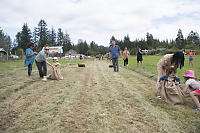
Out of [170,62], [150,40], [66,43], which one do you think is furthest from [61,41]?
[170,62]

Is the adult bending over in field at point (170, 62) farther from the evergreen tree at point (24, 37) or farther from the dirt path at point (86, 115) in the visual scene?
the evergreen tree at point (24, 37)

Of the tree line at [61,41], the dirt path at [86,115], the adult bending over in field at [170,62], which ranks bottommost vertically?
the dirt path at [86,115]

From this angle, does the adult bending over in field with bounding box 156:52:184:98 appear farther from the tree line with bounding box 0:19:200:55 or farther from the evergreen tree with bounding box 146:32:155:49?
the evergreen tree with bounding box 146:32:155:49

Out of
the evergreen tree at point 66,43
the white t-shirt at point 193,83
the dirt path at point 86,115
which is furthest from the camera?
the evergreen tree at point 66,43

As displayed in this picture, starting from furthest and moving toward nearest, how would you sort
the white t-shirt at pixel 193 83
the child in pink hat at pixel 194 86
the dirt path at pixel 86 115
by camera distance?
the white t-shirt at pixel 193 83 < the child in pink hat at pixel 194 86 < the dirt path at pixel 86 115

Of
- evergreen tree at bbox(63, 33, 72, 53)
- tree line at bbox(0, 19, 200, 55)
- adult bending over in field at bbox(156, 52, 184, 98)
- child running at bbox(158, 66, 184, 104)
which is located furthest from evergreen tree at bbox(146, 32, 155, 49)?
child running at bbox(158, 66, 184, 104)

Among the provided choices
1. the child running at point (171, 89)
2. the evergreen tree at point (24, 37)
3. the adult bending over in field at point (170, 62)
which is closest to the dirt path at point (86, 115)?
the child running at point (171, 89)

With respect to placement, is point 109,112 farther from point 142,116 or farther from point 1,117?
point 1,117

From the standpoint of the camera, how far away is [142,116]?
110 inches

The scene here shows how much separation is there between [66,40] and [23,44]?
28947 mm

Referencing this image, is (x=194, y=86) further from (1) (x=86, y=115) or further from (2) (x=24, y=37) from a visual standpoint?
(2) (x=24, y=37)

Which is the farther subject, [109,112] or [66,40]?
[66,40]

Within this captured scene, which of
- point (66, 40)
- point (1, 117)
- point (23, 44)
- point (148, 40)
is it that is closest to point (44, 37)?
point (23, 44)

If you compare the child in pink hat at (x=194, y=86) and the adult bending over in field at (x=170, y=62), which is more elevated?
the adult bending over in field at (x=170, y=62)
